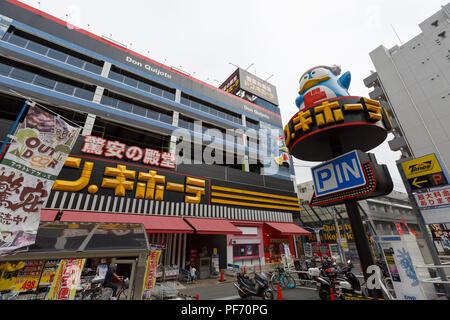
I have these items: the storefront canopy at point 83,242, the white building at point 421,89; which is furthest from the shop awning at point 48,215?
the white building at point 421,89

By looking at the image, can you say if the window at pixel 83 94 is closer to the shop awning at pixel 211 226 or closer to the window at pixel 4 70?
the window at pixel 4 70

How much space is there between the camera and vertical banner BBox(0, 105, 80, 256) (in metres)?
3.96

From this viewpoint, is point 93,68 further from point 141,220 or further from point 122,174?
point 141,220

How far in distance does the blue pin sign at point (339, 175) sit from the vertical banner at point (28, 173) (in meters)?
8.62

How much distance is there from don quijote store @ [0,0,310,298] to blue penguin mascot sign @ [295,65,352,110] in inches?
312

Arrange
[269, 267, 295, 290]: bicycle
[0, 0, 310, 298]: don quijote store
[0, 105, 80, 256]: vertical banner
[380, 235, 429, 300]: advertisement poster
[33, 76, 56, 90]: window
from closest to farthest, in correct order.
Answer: [0, 105, 80, 256]: vertical banner < [380, 235, 429, 300]: advertisement poster < [269, 267, 295, 290]: bicycle < [0, 0, 310, 298]: don quijote store < [33, 76, 56, 90]: window

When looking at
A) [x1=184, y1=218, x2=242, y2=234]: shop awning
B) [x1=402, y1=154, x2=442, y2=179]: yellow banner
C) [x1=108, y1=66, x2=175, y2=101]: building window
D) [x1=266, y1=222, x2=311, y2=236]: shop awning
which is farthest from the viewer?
[x1=266, y1=222, x2=311, y2=236]: shop awning

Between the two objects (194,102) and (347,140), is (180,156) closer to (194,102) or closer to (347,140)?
(194,102)

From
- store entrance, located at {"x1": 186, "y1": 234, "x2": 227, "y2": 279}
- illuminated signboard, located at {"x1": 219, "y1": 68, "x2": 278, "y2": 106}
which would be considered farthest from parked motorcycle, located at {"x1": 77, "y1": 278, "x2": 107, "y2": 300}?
illuminated signboard, located at {"x1": 219, "y1": 68, "x2": 278, "y2": 106}

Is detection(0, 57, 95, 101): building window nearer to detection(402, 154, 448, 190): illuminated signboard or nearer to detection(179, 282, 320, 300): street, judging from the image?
detection(179, 282, 320, 300): street

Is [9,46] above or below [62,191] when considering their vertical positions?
above
